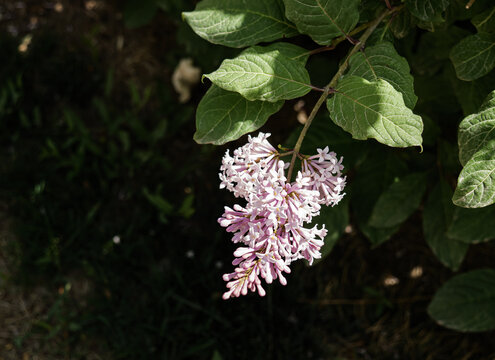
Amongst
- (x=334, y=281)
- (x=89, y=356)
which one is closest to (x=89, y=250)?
(x=89, y=356)

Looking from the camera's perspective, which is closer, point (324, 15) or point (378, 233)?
Answer: point (324, 15)

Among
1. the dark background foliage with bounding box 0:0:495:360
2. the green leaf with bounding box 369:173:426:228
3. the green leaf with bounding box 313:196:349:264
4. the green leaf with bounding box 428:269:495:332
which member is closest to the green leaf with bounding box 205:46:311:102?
the green leaf with bounding box 313:196:349:264

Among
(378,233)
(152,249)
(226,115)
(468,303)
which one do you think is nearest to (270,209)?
(226,115)

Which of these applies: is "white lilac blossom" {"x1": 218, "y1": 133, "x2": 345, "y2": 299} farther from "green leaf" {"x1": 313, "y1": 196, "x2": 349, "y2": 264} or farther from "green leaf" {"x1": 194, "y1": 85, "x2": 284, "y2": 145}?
"green leaf" {"x1": 313, "y1": 196, "x2": 349, "y2": 264}

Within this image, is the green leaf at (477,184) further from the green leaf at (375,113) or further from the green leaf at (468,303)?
the green leaf at (468,303)

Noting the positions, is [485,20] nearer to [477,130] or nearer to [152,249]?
[477,130]

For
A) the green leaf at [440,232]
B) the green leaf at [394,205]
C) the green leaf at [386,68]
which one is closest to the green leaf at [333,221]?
the green leaf at [394,205]

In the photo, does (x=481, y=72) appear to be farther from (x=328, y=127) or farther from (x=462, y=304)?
(x=462, y=304)
